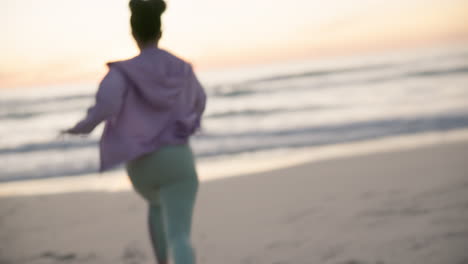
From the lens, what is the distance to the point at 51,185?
26.1ft

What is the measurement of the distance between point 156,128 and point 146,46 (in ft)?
1.30

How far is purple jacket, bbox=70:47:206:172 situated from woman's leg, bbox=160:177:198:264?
21 cm

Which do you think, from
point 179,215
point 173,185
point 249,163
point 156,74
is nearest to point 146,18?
point 156,74

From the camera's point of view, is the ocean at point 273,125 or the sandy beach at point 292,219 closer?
the sandy beach at point 292,219

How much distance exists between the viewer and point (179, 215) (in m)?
2.52

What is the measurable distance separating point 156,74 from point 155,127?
24cm

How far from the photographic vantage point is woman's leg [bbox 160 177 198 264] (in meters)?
2.51

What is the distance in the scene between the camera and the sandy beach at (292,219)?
3.86m

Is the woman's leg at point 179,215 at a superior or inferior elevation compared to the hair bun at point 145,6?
inferior

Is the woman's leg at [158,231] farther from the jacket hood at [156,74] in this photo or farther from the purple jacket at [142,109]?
the jacket hood at [156,74]

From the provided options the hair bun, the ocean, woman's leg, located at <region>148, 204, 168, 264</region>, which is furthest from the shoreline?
the hair bun

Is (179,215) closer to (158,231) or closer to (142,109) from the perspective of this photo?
(158,231)

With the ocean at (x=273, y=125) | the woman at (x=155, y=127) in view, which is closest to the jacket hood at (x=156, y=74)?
the woman at (x=155, y=127)

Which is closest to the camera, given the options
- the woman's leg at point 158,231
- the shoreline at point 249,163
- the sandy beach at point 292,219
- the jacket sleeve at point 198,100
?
the jacket sleeve at point 198,100
